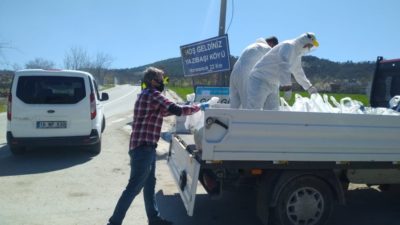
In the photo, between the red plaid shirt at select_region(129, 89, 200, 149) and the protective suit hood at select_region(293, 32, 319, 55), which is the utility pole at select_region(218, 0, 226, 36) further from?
the red plaid shirt at select_region(129, 89, 200, 149)

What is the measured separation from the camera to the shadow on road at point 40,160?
23.9ft

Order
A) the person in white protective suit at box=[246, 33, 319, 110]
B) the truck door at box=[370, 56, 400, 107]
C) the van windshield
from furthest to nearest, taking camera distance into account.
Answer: the van windshield < the truck door at box=[370, 56, 400, 107] < the person in white protective suit at box=[246, 33, 319, 110]

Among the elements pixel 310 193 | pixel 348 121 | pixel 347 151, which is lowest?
pixel 310 193

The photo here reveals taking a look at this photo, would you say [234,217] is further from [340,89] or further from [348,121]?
[340,89]

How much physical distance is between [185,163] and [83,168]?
359cm

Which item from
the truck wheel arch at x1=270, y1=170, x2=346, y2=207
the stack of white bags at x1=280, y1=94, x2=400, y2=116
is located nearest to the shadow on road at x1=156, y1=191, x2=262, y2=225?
the truck wheel arch at x1=270, y1=170, x2=346, y2=207

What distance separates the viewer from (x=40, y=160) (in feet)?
26.6

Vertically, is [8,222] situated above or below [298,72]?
below

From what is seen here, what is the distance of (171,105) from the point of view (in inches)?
165

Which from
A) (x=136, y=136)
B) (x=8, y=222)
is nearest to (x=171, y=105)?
(x=136, y=136)

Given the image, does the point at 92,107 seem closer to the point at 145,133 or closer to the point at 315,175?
the point at 145,133

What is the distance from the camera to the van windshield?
8023 mm

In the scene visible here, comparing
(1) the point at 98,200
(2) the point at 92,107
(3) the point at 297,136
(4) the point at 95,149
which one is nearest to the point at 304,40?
(3) the point at 297,136

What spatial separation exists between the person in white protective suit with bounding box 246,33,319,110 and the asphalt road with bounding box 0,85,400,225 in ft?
4.87
